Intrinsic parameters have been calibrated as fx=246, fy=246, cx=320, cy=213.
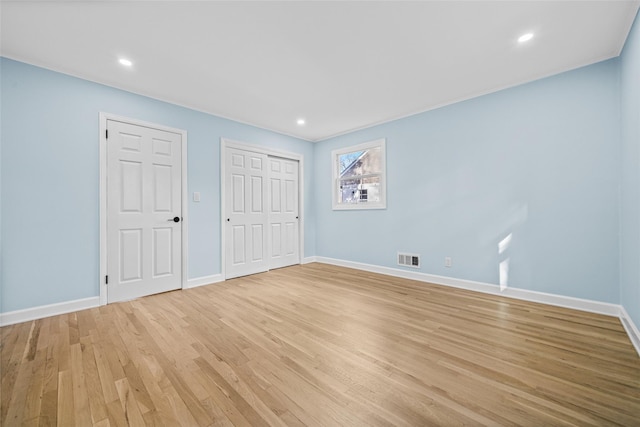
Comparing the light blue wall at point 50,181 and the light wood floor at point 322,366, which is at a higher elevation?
the light blue wall at point 50,181

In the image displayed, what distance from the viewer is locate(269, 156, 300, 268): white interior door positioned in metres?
4.70

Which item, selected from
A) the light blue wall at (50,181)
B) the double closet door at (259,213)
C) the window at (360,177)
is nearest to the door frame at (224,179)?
the double closet door at (259,213)

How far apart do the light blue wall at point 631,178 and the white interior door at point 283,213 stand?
171 inches

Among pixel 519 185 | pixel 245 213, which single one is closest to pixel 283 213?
pixel 245 213

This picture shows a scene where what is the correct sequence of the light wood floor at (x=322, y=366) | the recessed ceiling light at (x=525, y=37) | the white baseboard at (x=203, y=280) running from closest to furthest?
the light wood floor at (x=322, y=366) < the recessed ceiling light at (x=525, y=37) < the white baseboard at (x=203, y=280)

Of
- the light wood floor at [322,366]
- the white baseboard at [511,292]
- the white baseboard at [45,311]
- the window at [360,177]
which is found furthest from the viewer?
the window at [360,177]

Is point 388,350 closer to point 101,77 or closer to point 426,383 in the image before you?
point 426,383

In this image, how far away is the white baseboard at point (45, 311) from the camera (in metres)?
2.37

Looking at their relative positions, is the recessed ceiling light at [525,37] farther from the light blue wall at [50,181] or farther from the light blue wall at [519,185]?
the light blue wall at [50,181]

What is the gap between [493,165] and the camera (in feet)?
10.3

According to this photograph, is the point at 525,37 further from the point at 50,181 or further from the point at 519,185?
the point at 50,181

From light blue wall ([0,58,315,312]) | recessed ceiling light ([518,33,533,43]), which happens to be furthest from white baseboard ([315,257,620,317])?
light blue wall ([0,58,315,312])

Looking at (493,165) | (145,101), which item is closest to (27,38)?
(145,101)

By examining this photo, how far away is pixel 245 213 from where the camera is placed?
4.25 m
